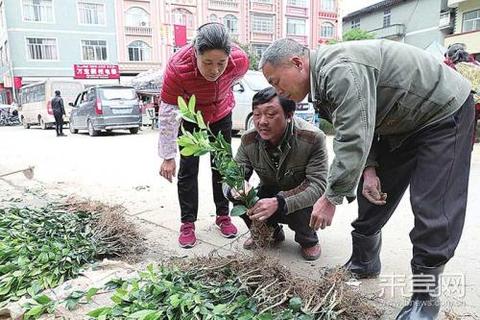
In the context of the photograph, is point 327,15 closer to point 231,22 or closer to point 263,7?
point 263,7

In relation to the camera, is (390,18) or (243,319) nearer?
(243,319)

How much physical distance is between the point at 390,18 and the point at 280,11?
8.05 metres

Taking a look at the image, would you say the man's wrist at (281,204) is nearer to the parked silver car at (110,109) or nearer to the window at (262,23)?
the parked silver car at (110,109)

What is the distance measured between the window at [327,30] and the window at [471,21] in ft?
41.8

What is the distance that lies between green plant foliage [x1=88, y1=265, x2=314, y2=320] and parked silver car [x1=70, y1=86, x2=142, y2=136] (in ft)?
32.3

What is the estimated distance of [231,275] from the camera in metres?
2.04

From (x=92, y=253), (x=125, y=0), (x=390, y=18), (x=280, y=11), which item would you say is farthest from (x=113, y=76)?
(x=92, y=253)

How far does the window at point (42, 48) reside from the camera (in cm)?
2492

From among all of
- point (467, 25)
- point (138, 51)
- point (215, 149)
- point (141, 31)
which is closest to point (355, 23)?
point (467, 25)

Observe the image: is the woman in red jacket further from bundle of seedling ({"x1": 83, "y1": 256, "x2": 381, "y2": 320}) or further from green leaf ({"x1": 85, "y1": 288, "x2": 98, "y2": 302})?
green leaf ({"x1": 85, "y1": 288, "x2": 98, "y2": 302})

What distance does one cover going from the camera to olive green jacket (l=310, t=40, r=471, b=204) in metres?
1.51

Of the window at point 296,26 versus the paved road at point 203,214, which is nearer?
the paved road at point 203,214

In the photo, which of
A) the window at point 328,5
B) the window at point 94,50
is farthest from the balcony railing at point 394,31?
the window at point 94,50

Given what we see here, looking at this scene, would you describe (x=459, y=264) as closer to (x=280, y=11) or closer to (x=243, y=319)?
(x=243, y=319)
